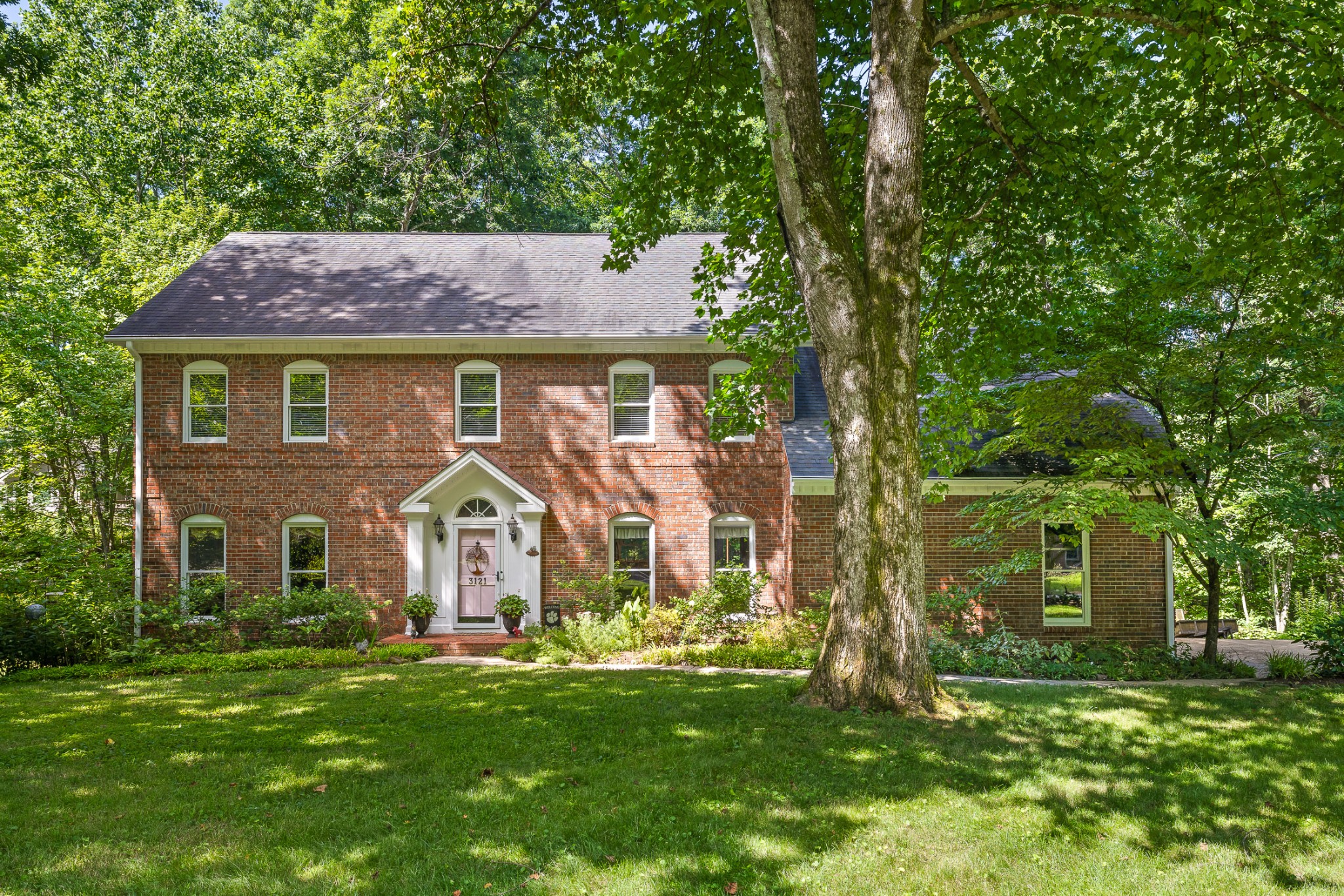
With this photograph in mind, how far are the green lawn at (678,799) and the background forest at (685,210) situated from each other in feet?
16.3

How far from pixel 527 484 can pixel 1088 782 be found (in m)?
11.6

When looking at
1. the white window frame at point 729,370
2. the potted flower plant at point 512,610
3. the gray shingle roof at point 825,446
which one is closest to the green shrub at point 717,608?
the gray shingle roof at point 825,446

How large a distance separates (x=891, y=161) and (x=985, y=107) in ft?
6.85

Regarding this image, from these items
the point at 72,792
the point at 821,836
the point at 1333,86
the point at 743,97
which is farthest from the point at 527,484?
the point at 1333,86

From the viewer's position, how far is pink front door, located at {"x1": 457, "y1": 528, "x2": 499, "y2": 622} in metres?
15.3

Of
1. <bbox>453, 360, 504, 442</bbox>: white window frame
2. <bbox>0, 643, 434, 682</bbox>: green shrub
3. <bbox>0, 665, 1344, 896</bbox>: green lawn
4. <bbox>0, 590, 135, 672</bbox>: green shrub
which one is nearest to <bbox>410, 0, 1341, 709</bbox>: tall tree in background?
<bbox>0, 665, 1344, 896</bbox>: green lawn

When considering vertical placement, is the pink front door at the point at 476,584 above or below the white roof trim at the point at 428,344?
below

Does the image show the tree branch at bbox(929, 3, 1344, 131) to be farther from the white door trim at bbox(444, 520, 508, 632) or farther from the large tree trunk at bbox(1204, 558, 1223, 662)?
the white door trim at bbox(444, 520, 508, 632)

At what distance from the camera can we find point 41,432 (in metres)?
16.9

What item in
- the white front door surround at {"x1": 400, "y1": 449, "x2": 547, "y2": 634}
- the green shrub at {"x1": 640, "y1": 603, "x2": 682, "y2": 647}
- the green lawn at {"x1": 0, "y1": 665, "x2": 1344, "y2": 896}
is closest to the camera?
the green lawn at {"x1": 0, "y1": 665, "x2": 1344, "y2": 896}

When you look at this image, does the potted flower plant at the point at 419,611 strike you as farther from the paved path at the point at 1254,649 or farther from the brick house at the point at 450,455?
the paved path at the point at 1254,649

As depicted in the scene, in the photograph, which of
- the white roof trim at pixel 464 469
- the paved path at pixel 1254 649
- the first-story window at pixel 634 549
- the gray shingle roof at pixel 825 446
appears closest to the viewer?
the paved path at pixel 1254 649

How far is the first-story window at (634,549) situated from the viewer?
50.4 ft

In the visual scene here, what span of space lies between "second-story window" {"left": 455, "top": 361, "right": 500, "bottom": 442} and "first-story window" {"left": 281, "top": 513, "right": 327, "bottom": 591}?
331 cm
